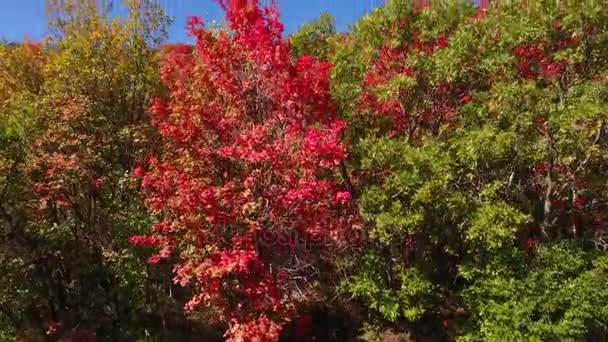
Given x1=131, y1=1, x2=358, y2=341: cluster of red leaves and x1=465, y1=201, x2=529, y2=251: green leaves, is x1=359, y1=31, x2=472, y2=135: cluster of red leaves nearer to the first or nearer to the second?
x1=131, y1=1, x2=358, y2=341: cluster of red leaves

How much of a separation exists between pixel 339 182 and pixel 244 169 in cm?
224

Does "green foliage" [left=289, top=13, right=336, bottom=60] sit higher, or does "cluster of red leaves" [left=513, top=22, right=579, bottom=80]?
"green foliage" [left=289, top=13, right=336, bottom=60]

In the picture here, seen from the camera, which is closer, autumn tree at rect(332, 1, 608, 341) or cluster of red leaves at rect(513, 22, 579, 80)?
autumn tree at rect(332, 1, 608, 341)

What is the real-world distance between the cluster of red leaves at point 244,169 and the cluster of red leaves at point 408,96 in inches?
47.1

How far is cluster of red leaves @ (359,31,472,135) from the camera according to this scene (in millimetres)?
11305

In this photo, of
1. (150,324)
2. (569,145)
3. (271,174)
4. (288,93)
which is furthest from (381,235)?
(150,324)

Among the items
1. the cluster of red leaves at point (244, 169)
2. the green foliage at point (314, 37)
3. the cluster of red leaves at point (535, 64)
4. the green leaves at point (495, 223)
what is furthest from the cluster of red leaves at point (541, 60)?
the green foliage at point (314, 37)

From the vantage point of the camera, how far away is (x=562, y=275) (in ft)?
34.6

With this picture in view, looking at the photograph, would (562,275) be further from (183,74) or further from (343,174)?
(183,74)

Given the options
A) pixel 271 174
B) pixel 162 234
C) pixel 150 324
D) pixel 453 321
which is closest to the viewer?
pixel 271 174

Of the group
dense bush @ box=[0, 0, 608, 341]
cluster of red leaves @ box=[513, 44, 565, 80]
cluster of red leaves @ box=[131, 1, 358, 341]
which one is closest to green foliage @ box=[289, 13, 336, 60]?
dense bush @ box=[0, 0, 608, 341]

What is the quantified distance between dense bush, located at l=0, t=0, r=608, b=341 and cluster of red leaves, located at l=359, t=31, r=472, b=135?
0.16 feet

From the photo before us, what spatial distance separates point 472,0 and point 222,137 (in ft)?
19.4

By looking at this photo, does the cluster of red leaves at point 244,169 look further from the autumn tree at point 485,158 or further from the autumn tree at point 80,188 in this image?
the autumn tree at point 80,188
